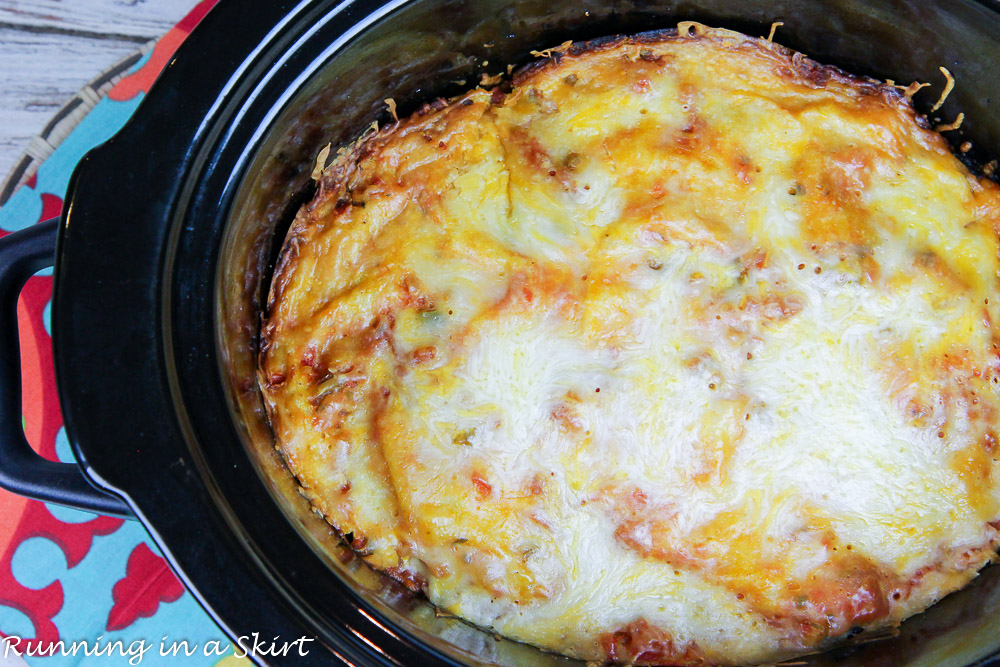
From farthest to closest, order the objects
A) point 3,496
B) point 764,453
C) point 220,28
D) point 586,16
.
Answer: point 3,496 < point 586,16 < point 764,453 < point 220,28

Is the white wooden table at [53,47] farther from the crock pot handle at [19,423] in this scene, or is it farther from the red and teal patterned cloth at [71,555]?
the crock pot handle at [19,423]

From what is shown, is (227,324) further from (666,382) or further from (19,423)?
(666,382)

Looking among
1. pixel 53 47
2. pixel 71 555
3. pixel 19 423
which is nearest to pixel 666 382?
pixel 19 423

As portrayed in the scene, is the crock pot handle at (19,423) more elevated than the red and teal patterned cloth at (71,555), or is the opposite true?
the crock pot handle at (19,423)

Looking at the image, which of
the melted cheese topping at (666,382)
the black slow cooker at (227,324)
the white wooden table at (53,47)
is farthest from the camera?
the white wooden table at (53,47)

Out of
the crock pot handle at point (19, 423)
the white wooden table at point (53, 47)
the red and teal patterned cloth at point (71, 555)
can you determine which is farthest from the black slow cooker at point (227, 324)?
the white wooden table at point (53, 47)

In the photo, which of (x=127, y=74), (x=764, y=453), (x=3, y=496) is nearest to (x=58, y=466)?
(x=3, y=496)

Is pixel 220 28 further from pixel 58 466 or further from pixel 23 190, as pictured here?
pixel 23 190

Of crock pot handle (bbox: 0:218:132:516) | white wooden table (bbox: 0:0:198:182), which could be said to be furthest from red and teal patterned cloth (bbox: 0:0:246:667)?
crock pot handle (bbox: 0:218:132:516)
